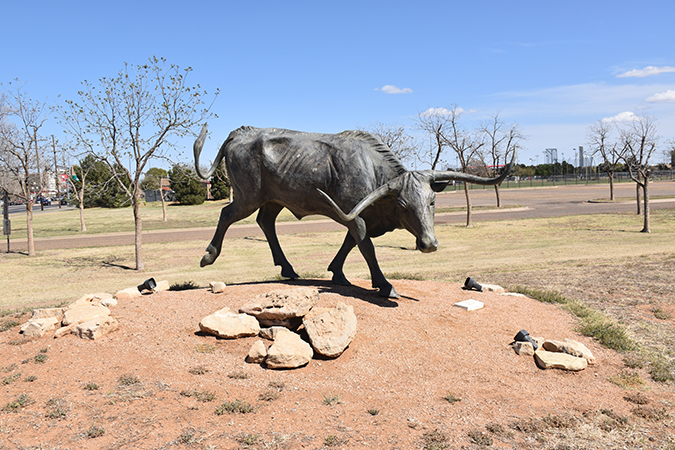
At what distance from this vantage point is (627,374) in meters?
→ 5.47

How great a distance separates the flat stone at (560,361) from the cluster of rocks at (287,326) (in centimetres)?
220

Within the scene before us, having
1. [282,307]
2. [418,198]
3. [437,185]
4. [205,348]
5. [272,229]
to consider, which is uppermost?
[437,185]

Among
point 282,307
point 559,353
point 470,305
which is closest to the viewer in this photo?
point 559,353

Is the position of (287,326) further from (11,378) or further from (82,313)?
(11,378)

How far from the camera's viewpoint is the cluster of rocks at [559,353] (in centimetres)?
551

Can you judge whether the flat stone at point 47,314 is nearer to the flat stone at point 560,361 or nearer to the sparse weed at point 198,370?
the sparse weed at point 198,370

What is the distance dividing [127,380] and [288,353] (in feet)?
5.43

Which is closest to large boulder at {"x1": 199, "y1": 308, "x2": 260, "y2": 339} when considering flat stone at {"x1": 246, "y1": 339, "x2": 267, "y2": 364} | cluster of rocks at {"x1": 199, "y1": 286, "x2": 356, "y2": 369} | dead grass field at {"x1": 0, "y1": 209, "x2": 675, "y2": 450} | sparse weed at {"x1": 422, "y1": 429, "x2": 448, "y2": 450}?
cluster of rocks at {"x1": 199, "y1": 286, "x2": 356, "y2": 369}

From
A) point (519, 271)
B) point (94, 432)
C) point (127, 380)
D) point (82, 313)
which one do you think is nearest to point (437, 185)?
point (127, 380)

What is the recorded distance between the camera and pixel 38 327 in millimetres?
5969

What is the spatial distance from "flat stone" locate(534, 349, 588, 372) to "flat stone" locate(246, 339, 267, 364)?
3187mm

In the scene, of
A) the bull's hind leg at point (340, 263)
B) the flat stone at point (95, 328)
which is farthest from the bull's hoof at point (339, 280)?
the flat stone at point (95, 328)

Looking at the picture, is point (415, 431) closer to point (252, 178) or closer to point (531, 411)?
point (531, 411)

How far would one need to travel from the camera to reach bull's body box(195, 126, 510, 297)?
20.3 feet
